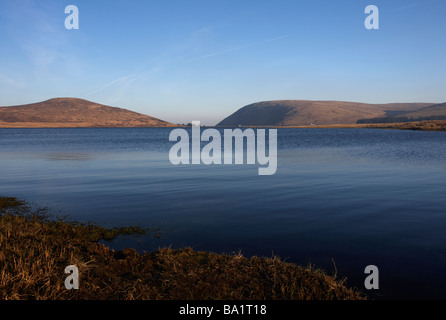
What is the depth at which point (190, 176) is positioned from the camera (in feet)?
81.7

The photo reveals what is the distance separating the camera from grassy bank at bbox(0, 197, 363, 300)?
20.7 ft

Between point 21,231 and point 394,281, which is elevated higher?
point 21,231

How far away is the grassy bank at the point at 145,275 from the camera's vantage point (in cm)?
632

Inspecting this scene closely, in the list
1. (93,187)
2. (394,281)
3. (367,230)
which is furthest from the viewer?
(93,187)

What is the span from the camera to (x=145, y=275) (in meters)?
7.31

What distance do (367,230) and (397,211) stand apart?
11.9ft

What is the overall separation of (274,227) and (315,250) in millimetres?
2331

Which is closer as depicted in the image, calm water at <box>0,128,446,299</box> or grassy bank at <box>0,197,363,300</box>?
grassy bank at <box>0,197,363,300</box>

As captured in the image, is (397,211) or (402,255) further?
(397,211)

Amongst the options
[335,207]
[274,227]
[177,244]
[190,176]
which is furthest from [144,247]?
[190,176]

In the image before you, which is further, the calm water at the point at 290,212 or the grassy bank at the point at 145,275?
the calm water at the point at 290,212

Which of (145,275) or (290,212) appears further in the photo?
(290,212)
